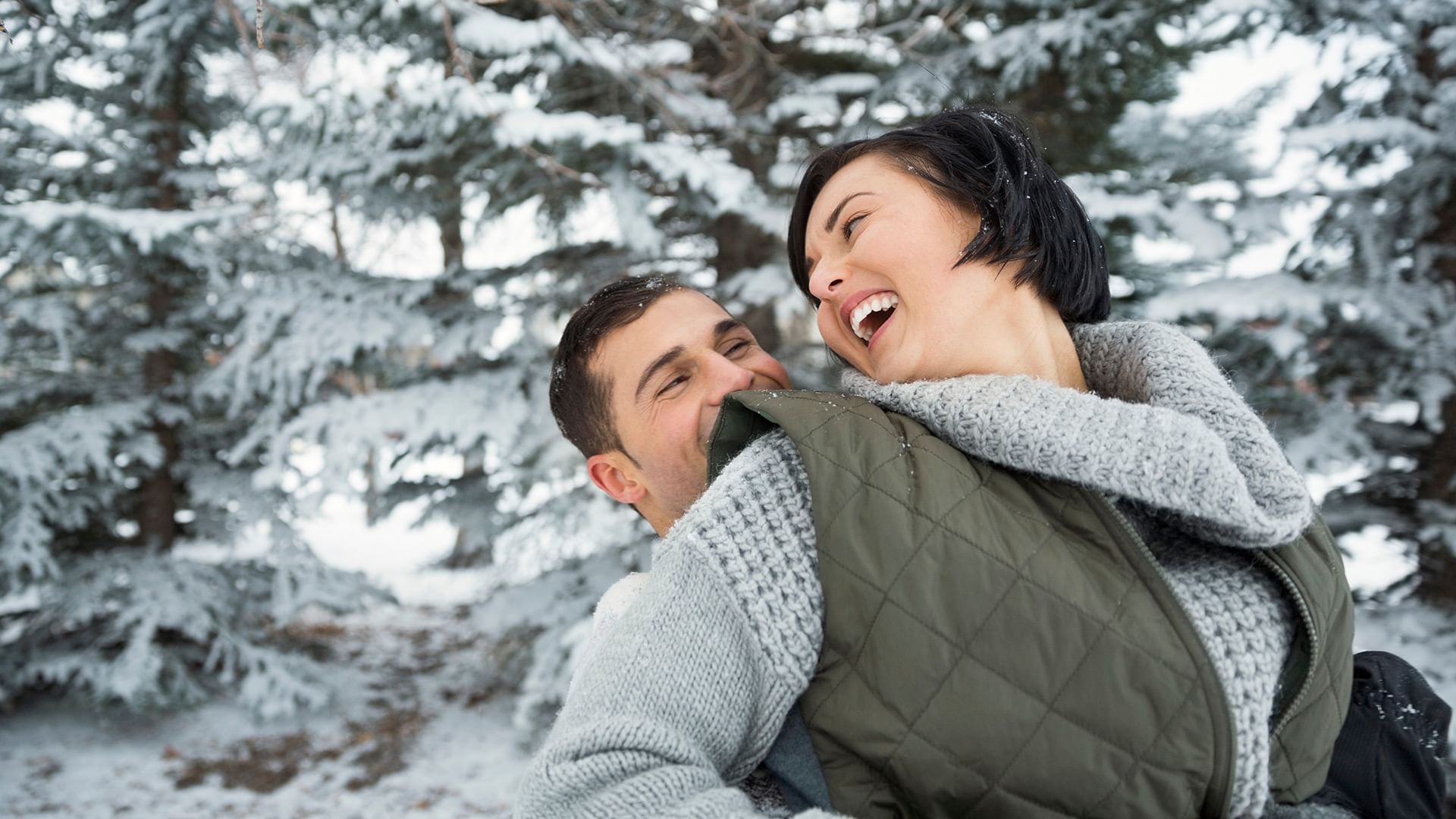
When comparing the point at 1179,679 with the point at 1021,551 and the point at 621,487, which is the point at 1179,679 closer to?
the point at 1021,551

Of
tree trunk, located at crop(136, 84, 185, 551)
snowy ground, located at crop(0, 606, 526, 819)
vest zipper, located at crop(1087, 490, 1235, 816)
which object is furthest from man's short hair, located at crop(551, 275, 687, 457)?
tree trunk, located at crop(136, 84, 185, 551)

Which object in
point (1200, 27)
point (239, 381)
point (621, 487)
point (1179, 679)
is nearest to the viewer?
point (1179, 679)

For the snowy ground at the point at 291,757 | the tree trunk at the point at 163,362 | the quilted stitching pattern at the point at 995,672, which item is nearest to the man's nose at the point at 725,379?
the quilted stitching pattern at the point at 995,672

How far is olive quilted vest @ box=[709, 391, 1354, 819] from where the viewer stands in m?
0.98

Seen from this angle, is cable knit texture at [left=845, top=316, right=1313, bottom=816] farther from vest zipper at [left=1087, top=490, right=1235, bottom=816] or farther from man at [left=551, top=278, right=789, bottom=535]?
man at [left=551, top=278, right=789, bottom=535]

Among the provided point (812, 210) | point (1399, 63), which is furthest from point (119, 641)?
point (1399, 63)

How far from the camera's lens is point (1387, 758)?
125 cm

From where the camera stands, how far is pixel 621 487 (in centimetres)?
183

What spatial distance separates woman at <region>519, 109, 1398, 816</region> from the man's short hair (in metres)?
0.57

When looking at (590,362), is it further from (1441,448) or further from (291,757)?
(291,757)

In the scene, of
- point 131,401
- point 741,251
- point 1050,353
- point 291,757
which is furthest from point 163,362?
point 1050,353

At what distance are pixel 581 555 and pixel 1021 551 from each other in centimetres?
449

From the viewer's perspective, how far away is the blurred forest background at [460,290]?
148 inches

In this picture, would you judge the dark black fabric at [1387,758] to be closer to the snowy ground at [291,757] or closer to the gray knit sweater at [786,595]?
the gray knit sweater at [786,595]
